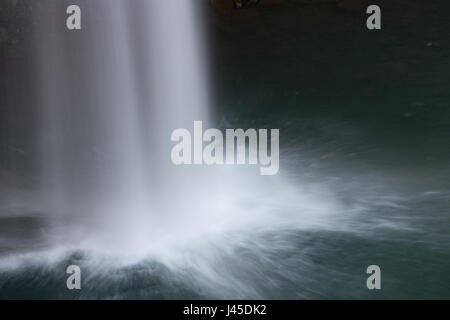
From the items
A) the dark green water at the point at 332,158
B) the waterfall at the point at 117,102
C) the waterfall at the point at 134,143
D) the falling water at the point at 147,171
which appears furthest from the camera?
the waterfall at the point at 117,102

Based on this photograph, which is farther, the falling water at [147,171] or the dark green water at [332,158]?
the falling water at [147,171]

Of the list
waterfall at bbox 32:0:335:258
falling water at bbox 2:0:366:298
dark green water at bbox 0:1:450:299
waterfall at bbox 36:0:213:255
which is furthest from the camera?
waterfall at bbox 36:0:213:255

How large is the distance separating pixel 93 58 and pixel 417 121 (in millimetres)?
4701

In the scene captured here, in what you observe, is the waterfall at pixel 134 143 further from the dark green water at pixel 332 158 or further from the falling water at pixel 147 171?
the dark green water at pixel 332 158

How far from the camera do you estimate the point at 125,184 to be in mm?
6652

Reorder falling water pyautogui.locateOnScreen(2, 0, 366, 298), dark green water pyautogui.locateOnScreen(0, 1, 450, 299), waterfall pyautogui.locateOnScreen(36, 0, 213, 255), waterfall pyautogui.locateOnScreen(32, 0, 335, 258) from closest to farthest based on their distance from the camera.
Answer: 1. dark green water pyautogui.locateOnScreen(0, 1, 450, 299)
2. falling water pyautogui.locateOnScreen(2, 0, 366, 298)
3. waterfall pyautogui.locateOnScreen(32, 0, 335, 258)
4. waterfall pyautogui.locateOnScreen(36, 0, 213, 255)

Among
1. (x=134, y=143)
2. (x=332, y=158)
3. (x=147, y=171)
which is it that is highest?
(x=134, y=143)

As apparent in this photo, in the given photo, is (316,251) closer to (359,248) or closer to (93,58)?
(359,248)

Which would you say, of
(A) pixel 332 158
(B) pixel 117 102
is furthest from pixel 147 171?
(A) pixel 332 158

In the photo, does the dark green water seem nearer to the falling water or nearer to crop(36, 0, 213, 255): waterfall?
the falling water

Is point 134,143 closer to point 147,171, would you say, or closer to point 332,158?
point 147,171

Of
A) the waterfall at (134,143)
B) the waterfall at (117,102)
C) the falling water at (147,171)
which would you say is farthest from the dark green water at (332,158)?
the waterfall at (117,102)

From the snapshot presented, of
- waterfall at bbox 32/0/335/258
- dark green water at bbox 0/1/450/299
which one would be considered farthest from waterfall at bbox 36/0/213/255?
dark green water at bbox 0/1/450/299
